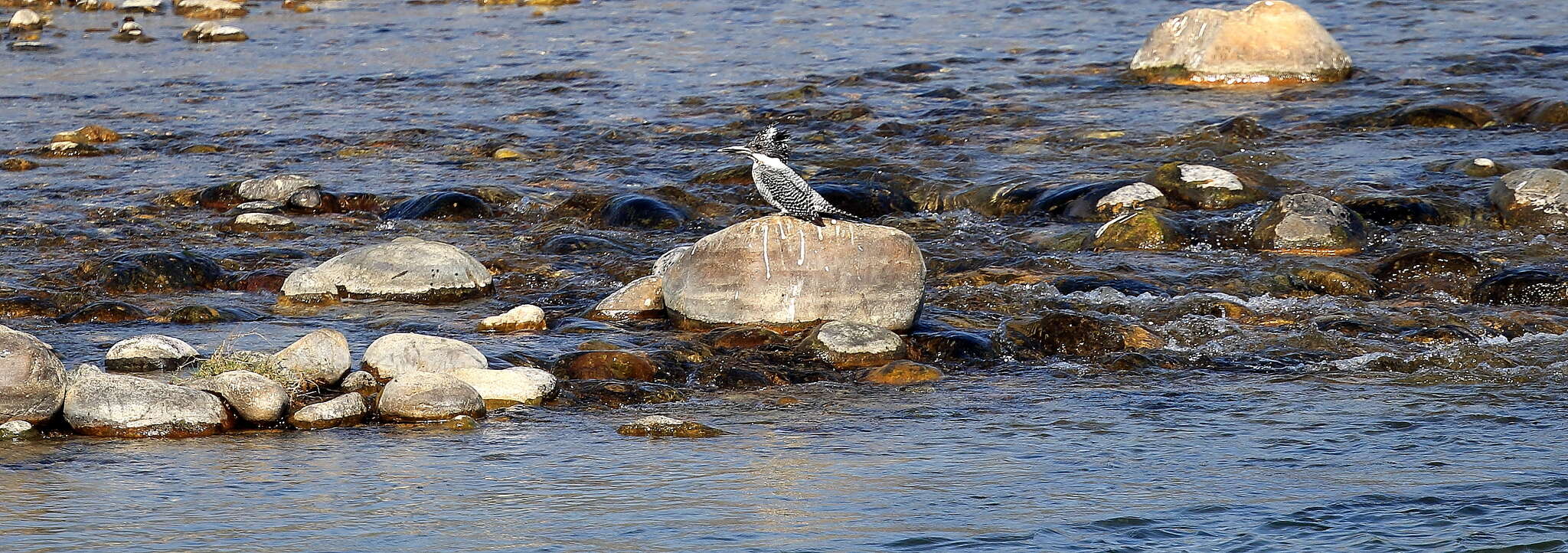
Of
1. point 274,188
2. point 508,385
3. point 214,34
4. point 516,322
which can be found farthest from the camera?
point 214,34

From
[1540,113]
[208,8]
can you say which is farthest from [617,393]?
[208,8]

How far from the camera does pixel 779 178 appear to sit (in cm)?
820

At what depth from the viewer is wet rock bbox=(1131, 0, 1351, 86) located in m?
16.1

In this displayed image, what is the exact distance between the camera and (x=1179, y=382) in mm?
7594

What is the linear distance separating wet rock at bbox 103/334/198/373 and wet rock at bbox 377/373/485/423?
1.28 m

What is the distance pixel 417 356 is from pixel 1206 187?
6128mm

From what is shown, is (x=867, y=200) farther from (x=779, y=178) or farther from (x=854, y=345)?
(x=854, y=345)

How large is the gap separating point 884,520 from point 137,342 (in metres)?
3.98

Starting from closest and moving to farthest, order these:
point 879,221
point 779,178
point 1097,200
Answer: point 779,178 → point 1097,200 → point 879,221

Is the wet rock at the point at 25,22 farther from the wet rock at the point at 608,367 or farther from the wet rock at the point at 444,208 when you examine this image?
the wet rock at the point at 608,367

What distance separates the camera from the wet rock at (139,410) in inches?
259

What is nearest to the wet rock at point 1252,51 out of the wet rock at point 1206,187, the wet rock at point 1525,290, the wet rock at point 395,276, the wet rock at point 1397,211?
the wet rock at point 1206,187

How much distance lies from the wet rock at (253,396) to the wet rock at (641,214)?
496cm

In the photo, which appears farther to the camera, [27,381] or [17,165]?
[17,165]
